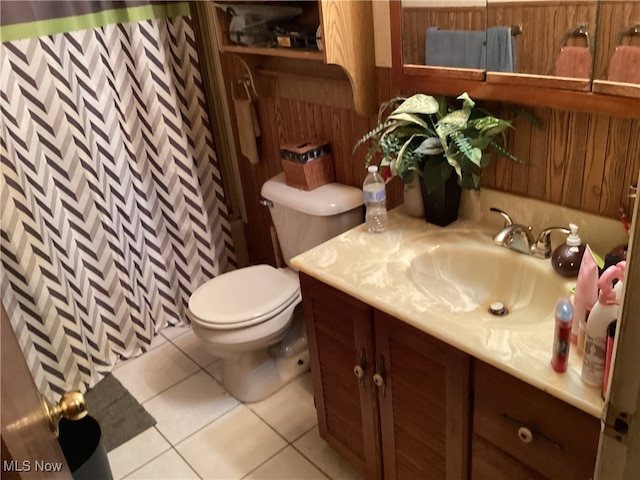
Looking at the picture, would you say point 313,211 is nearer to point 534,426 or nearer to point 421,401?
point 421,401

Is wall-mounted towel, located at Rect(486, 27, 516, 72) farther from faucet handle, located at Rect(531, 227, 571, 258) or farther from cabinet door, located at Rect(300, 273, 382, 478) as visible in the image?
cabinet door, located at Rect(300, 273, 382, 478)

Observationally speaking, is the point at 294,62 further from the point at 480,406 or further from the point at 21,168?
the point at 480,406

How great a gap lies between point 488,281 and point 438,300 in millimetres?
244

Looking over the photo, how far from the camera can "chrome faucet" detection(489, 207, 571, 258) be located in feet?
4.81

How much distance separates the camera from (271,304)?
201 centimetres

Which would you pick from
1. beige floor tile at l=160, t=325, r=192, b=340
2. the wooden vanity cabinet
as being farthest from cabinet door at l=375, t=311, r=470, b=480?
→ beige floor tile at l=160, t=325, r=192, b=340

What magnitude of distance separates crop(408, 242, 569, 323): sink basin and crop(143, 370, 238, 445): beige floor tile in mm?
1056

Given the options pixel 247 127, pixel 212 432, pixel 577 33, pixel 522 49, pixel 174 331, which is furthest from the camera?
pixel 174 331

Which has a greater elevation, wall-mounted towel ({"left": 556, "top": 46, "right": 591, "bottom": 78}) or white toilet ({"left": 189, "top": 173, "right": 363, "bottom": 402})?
wall-mounted towel ({"left": 556, "top": 46, "right": 591, "bottom": 78})

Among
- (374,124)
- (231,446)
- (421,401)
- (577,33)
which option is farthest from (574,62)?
(231,446)

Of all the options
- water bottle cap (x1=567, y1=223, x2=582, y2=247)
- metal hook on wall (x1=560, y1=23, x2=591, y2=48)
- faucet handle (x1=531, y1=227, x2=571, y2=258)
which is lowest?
faucet handle (x1=531, y1=227, x2=571, y2=258)

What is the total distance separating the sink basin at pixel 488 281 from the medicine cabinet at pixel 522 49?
40 cm

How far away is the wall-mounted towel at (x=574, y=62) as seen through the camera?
124 cm

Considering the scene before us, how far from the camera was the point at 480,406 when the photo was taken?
49.5 inches
